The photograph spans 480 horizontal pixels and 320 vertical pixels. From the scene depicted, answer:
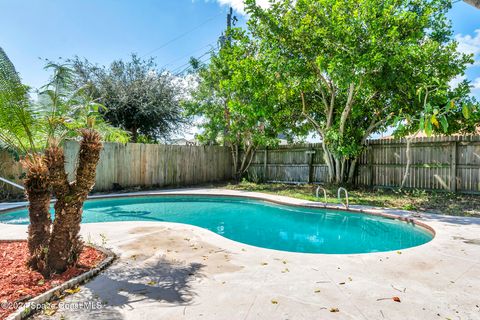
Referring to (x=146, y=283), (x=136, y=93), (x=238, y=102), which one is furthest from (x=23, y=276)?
(x=136, y=93)

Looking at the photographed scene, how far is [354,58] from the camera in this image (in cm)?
723

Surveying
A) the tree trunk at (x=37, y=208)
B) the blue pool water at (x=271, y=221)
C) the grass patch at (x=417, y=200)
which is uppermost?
the tree trunk at (x=37, y=208)

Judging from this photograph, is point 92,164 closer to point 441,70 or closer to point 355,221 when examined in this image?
point 355,221

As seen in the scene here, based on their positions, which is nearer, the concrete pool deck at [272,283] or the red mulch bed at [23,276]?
the concrete pool deck at [272,283]

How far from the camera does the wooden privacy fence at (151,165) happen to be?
9672mm

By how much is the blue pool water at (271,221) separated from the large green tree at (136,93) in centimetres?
594

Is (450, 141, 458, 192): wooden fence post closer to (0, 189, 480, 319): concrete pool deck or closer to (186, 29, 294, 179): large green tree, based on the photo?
(0, 189, 480, 319): concrete pool deck

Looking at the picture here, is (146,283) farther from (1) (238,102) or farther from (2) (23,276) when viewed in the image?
(1) (238,102)

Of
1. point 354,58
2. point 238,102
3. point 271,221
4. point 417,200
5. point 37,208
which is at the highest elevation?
point 354,58

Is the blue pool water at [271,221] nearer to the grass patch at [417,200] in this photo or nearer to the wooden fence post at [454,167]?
the grass patch at [417,200]

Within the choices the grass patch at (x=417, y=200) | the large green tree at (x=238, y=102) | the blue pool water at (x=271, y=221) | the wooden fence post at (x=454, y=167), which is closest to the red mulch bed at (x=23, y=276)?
the blue pool water at (x=271, y=221)

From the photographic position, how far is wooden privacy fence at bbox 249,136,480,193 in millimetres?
8303

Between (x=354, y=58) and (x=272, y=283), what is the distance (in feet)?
20.2

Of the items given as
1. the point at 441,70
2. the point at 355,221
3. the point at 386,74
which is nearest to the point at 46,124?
the point at 355,221
